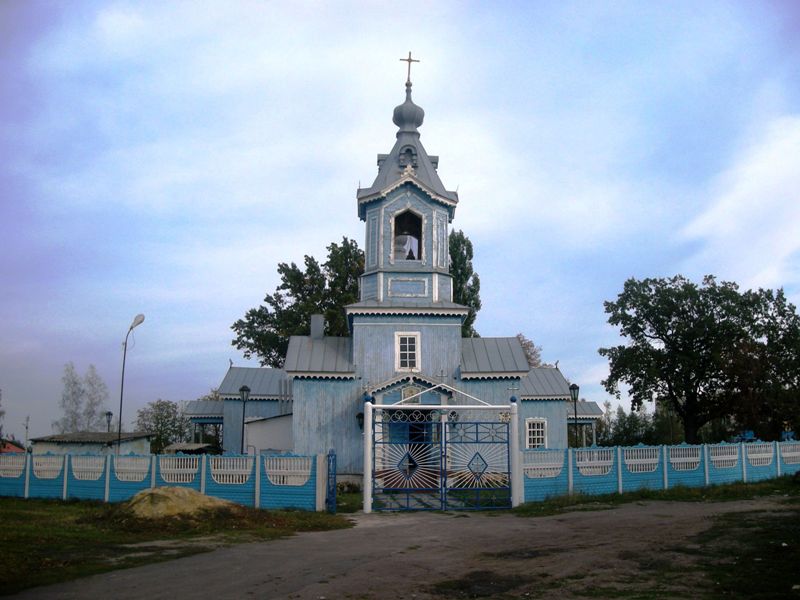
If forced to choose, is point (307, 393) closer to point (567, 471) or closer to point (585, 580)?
point (567, 471)

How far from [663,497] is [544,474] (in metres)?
3.03

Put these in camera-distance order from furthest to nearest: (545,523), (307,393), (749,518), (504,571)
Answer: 1. (307,393)
2. (545,523)
3. (749,518)
4. (504,571)

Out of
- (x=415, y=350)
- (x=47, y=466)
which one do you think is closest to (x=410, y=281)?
(x=415, y=350)

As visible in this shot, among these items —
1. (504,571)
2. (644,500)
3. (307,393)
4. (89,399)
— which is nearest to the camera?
(504,571)

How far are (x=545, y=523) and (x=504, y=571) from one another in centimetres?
592

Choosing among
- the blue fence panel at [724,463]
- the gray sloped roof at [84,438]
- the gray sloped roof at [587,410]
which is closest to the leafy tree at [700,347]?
the gray sloped roof at [587,410]

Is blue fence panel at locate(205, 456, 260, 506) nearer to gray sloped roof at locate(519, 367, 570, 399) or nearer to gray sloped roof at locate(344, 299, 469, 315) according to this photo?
gray sloped roof at locate(344, 299, 469, 315)

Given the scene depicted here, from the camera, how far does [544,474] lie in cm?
2089

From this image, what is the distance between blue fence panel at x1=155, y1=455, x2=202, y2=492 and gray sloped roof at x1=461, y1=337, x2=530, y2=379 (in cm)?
1112

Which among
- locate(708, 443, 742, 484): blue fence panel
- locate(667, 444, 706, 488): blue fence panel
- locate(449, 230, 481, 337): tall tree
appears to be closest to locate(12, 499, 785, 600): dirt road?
locate(667, 444, 706, 488): blue fence panel

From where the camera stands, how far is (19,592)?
9672 millimetres

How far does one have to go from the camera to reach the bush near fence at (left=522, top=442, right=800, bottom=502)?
20891 millimetres

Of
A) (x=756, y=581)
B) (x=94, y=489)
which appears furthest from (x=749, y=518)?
(x=94, y=489)

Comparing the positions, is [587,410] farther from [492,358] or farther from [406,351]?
[406,351]
